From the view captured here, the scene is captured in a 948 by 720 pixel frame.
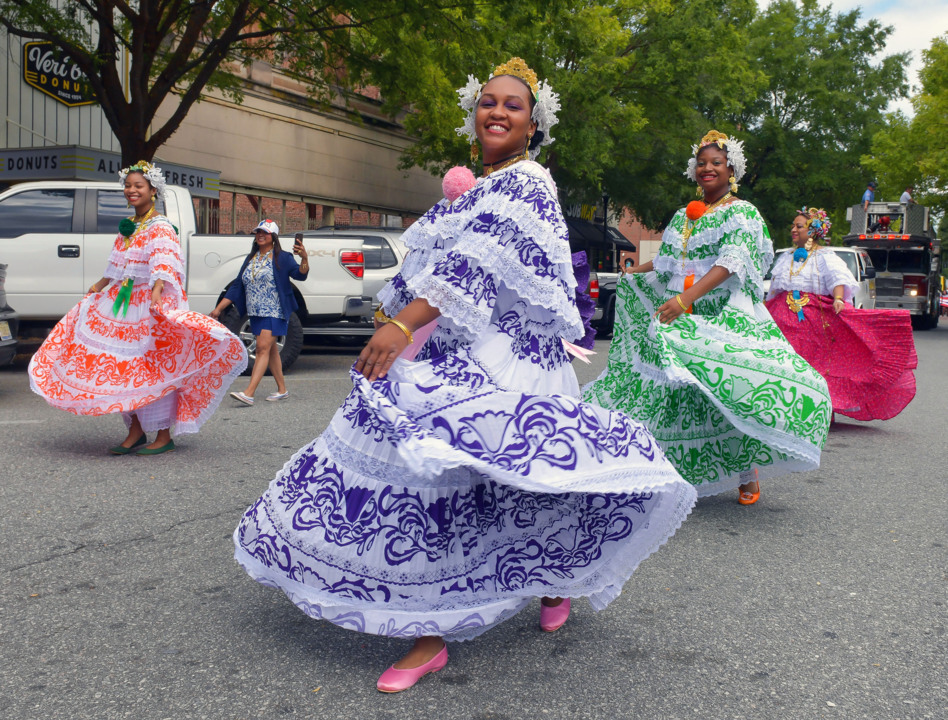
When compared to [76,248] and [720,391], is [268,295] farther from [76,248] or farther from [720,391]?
[720,391]

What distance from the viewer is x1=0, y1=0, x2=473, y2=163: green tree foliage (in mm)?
13977

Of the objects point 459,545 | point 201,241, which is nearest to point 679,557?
point 459,545

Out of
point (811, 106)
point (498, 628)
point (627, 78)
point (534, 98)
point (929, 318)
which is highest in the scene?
point (811, 106)

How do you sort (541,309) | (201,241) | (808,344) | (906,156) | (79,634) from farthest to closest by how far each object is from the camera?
(906,156)
(201,241)
(808,344)
(79,634)
(541,309)

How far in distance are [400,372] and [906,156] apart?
108ft

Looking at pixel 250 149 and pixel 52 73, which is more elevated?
pixel 52 73

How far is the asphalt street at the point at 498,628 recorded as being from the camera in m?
2.94

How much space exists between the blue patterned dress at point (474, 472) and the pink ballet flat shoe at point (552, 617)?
34cm

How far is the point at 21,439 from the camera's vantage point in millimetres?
7086

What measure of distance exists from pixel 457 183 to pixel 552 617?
152 cm

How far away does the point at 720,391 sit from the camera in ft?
16.4

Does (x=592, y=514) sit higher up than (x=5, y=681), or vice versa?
(x=592, y=514)

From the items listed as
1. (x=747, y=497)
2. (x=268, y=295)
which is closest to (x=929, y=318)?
(x=268, y=295)

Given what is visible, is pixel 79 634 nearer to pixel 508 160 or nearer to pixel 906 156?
pixel 508 160
